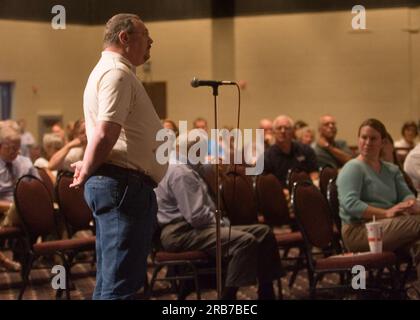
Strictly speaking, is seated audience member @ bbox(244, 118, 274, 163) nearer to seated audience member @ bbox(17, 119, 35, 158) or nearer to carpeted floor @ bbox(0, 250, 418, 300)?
carpeted floor @ bbox(0, 250, 418, 300)

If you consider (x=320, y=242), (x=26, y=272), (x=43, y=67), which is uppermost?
(x=43, y=67)

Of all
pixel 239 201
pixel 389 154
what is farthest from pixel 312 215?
pixel 389 154

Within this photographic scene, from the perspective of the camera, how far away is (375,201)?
5316mm

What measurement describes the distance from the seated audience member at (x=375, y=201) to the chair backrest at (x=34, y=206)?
2.07m

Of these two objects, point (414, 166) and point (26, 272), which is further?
point (26, 272)

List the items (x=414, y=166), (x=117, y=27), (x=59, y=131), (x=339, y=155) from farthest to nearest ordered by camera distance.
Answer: (x=59, y=131)
(x=339, y=155)
(x=414, y=166)
(x=117, y=27)

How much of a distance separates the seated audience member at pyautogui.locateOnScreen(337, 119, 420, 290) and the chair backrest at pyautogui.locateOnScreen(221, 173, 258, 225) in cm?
105

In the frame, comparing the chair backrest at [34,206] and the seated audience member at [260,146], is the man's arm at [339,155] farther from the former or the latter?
the chair backrest at [34,206]

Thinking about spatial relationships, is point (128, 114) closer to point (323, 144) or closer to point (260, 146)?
point (323, 144)

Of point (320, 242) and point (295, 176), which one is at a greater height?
point (295, 176)

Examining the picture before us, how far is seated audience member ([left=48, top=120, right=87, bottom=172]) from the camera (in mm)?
7018

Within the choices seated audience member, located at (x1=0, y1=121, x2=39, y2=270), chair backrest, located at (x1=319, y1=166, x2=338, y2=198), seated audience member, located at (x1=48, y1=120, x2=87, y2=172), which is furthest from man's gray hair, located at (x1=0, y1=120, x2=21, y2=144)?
chair backrest, located at (x1=319, y1=166, x2=338, y2=198)

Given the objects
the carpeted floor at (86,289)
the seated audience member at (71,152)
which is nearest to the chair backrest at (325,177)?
the carpeted floor at (86,289)

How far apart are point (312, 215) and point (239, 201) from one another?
1073 millimetres
